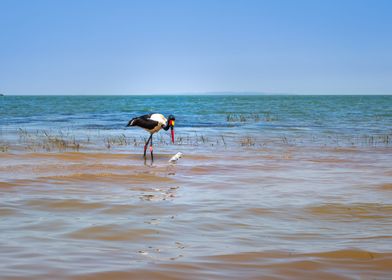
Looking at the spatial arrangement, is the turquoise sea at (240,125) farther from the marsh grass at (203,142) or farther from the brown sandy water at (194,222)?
the brown sandy water at (194,222)

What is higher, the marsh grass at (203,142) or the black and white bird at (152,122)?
the black and white bird at (152,122)

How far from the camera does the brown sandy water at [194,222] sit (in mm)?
4684

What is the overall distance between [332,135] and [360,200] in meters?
15.7

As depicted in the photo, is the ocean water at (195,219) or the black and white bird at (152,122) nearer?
the ocean water at (195,219)

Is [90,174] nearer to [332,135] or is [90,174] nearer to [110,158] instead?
[110,158]

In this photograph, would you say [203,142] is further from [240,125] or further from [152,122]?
[240,125]

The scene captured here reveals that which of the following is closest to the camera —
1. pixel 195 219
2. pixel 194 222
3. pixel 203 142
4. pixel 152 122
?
pixel 194 222

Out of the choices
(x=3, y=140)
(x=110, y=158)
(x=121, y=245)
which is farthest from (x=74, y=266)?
(x=3, y=140)

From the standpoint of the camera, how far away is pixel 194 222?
21.4 feet

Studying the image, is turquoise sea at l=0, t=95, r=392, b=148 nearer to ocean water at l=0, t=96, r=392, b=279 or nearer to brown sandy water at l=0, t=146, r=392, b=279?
ocean water at l=0, t=96, r=392, b=279

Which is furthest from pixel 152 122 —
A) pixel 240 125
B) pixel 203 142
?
pixel 240 125

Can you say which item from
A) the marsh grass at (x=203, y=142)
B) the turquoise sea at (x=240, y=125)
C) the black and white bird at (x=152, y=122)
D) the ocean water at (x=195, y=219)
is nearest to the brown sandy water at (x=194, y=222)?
the ocean water at (x=195, y=219)

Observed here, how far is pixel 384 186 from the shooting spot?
9688 mm

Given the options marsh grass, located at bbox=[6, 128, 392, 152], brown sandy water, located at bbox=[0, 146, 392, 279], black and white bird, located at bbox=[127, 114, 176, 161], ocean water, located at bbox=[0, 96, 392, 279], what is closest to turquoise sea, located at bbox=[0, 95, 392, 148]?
marsh grass, located at bbox=[6, 128, 392, 152]
